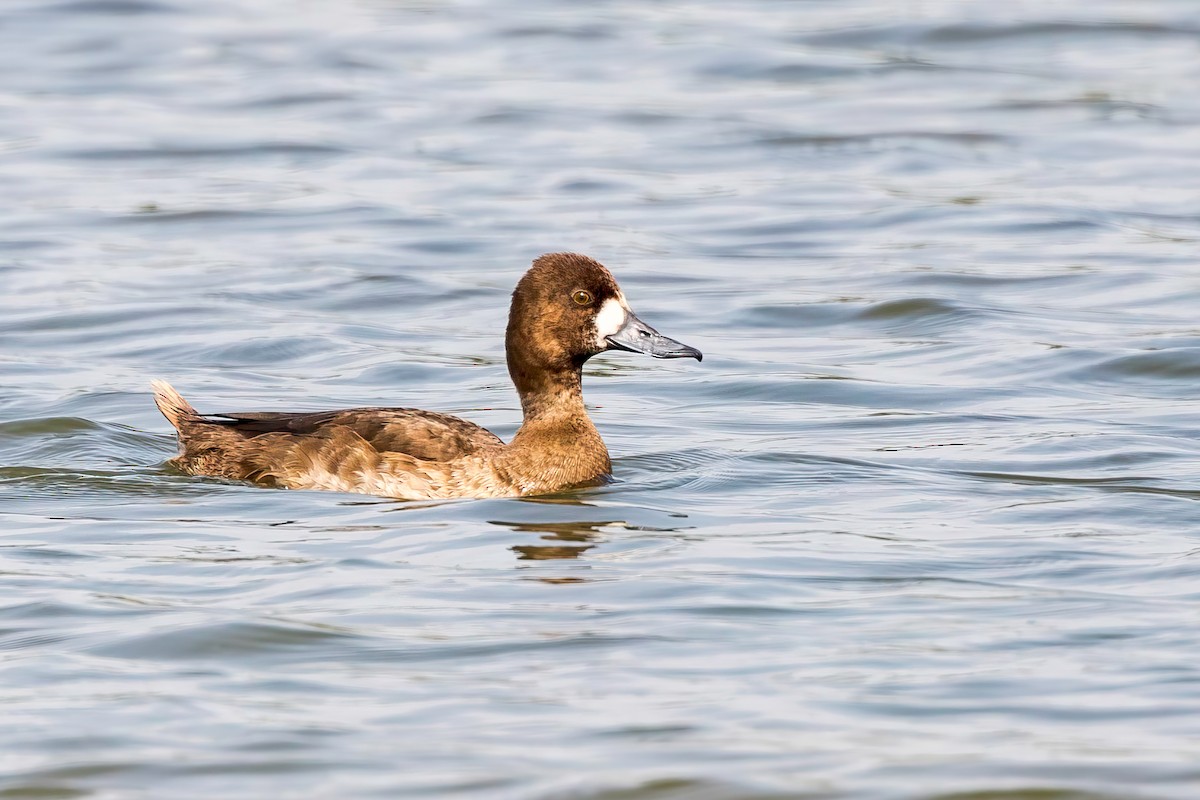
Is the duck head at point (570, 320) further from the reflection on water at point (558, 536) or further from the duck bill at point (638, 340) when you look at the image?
the reflection on water at point (558, 536)

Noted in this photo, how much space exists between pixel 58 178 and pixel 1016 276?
28.2ft

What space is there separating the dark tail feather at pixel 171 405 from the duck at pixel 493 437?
0.21m

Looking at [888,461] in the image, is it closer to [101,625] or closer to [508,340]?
[508,340]

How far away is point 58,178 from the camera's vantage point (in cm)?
1934

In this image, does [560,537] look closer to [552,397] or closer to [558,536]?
[558,536]

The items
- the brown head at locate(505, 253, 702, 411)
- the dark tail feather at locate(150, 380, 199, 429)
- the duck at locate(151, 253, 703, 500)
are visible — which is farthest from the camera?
the dark tail feather at locate(150, 380, 199, 429)

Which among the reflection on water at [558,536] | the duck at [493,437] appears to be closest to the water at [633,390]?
the reflection on water at [558,536]

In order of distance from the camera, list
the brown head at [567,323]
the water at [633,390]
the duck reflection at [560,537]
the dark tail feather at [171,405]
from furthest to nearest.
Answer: the dark tail feather at [171,405] < the brown head at [567,323] < the duck reflection at [560,537] < the water at [633,390]

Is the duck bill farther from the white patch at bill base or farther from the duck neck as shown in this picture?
the duck neck

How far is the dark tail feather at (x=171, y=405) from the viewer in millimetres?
10539

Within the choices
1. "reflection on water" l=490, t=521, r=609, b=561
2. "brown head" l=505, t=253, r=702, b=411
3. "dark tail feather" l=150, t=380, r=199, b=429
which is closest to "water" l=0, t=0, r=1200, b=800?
"reflection on water" l=490, t=521, r=609, b=561

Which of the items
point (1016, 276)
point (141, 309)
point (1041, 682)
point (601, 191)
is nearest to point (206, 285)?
point (141, 309)

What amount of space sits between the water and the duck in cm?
15

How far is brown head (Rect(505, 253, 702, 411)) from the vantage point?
9977mm
